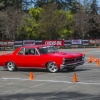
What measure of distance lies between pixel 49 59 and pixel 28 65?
1.63 metres

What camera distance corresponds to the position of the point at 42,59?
17672mm

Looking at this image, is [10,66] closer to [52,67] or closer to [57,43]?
[52,67]

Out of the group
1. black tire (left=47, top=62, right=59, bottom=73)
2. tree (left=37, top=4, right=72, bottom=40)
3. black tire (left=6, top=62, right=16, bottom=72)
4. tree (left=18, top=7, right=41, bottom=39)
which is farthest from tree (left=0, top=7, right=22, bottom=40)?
black tire (left=47, top=62, right=59, bottom=73)

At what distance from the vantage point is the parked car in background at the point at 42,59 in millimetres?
17161

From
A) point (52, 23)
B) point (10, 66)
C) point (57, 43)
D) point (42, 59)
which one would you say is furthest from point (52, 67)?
point (52, 23)

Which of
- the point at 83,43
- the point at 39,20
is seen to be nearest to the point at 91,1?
the point at 39,20

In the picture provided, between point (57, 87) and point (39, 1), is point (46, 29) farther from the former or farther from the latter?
point (57, 87)

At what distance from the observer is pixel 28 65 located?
60.4 feet

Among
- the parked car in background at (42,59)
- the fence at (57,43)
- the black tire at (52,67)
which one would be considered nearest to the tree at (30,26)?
the fence at (57,43)

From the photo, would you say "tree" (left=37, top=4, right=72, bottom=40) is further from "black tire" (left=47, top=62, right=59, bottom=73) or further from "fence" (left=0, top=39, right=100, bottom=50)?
"black tire" (left=47, top=62, right=59, bottom=73)

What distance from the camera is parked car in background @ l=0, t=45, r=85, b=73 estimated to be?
17.2m

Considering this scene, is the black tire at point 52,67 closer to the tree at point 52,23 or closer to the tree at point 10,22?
the tree at point 52,23

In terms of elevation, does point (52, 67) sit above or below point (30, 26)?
below

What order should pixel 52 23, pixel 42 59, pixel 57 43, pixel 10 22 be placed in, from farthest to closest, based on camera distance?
pixel 10 22 → pixel 52 23 → pixel 57 43 → pixel 42 59
